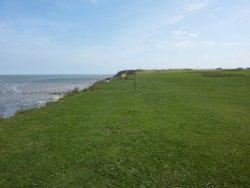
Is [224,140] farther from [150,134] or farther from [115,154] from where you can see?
[115,154]

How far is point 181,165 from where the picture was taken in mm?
7801

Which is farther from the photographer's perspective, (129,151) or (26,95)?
(26,95)

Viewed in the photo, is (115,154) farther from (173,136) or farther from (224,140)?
(224,140)

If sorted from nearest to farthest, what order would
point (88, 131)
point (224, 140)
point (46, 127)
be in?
point (224, 140), point (88, 131), point (46, 127)

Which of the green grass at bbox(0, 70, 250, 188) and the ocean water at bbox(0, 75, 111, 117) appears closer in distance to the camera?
the green grass at bbox(0, 70, 250, 188)

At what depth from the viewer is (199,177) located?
7008mm

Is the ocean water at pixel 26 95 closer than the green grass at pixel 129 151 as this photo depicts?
No

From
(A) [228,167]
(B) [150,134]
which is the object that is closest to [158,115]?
(B) [150,134]

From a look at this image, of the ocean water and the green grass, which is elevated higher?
the green grass

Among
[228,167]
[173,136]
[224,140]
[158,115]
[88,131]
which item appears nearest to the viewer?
[228,167]

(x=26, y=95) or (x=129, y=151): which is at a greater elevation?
(x=129, y=151)

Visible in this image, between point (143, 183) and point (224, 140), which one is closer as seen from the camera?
point (143, 183)

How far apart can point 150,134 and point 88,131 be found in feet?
9.38

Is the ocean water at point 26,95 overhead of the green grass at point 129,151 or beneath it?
beneath
